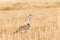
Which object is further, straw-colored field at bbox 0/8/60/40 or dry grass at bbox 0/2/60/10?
dry grass at bbox 0/2/60/10

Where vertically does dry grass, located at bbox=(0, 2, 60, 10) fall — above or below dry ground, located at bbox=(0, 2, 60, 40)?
above

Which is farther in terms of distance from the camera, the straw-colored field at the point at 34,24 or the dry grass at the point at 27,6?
the dry grass at the point at 27,6

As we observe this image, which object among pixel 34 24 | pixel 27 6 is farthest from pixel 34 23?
pixel 27 6

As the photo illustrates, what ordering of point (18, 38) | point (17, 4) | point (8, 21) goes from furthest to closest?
point (17, 4) < point (8, 21) < point (18, 38)

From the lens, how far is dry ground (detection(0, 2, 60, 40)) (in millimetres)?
827

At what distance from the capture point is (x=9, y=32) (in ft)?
2.80

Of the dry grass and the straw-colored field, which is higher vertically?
the dry grass

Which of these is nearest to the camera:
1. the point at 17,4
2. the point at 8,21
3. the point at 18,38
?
the point at 18,38

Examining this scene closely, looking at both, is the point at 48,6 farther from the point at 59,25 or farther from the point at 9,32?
the point at 9,32

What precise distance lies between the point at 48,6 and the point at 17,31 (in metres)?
0.27

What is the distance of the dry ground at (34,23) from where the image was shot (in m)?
0.83

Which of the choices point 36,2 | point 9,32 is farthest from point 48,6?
point 9,32

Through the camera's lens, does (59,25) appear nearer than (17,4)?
Yes

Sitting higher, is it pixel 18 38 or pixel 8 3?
pixel 8 3
